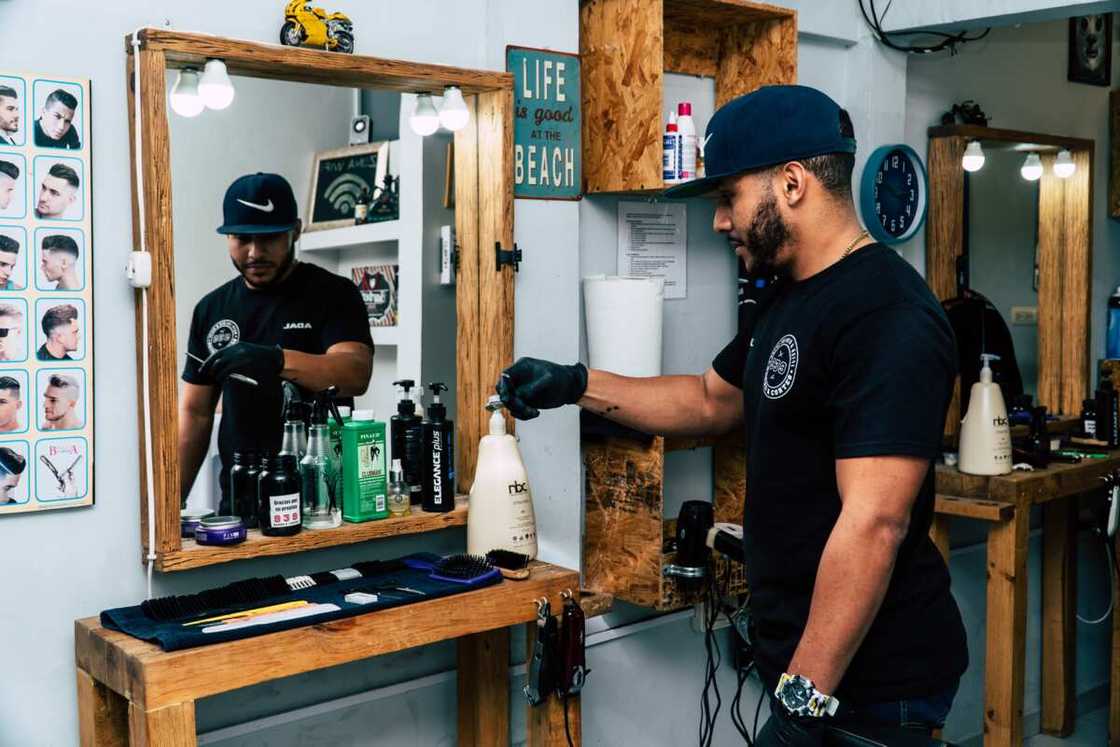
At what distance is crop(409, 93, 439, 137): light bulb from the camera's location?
2.54 metres

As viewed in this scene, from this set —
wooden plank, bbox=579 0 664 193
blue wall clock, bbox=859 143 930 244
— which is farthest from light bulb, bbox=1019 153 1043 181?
wooden plank, bbox=579 0 664 193

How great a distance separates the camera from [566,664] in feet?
7.88

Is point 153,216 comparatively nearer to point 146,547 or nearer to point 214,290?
point 214,290

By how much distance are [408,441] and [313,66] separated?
82cm

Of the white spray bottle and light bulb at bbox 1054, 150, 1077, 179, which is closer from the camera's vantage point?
the white spray bottle

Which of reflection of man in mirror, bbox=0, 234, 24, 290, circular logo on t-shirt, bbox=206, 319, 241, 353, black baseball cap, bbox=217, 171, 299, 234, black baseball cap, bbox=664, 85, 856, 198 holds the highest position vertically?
black baseball cap, bbox=664, 85, 856, 198

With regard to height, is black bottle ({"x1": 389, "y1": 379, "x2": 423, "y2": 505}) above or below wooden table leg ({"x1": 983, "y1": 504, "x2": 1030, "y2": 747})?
above

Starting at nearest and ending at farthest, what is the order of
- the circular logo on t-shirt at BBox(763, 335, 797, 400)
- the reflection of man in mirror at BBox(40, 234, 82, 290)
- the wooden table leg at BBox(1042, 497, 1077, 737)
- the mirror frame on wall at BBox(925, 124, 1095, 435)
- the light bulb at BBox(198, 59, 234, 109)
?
the circular logo on t-shirt at BBox(763, 335, 797, 400), the reflection of man in mirror at BBox(40, 234, 82, 290), the light bulb at BBox(198, 59, 234, 109), the wooden table leg at BBox(1042, 497, 1077, 737), the mirror frame on wall at BBox(925, 124, 1095, 435)

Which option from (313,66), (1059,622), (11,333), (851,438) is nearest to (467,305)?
(313,66)

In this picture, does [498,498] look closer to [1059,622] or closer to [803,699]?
[803,699]

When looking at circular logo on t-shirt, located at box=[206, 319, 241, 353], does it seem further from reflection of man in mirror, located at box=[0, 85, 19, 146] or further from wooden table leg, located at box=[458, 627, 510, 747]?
wooden table leg, located at box=[458, 627, 510, 747]

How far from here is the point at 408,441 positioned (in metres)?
2.53

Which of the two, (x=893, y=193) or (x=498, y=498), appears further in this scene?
(x=893, y=193)

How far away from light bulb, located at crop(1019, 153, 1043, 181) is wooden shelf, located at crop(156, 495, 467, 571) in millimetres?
2909
